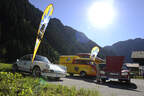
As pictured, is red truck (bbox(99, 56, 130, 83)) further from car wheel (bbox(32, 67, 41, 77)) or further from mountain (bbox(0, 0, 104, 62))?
mountain (bbox(0, 0, 104, 62))

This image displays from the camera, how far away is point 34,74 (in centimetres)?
830

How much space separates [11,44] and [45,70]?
52477 millimetres

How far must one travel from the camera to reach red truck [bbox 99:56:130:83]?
384 inches

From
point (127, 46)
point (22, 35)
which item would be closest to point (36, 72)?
point (22, 35)

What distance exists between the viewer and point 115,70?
9.96 m

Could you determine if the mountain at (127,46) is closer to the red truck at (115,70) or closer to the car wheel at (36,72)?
the red truck at (115,70)

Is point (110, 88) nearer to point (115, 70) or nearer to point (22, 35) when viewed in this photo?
point (115, 70)

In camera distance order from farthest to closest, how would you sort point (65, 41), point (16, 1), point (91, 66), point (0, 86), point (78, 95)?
point (65, 41), point (16, 1), point (91, 66), point (78, 95), point (0, 86)

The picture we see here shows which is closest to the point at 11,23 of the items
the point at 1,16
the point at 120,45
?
the point at 1,16

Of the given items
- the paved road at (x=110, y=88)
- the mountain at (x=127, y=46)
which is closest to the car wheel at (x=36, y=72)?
the paved road at (x=110, y=88)

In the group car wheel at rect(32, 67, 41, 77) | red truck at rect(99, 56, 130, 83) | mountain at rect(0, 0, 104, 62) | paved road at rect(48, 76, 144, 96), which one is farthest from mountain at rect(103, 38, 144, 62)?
car wheel at rect(32, 67, 41, 77)

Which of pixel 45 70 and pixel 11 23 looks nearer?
pixel 45 70

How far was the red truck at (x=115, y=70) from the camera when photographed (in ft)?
32.0

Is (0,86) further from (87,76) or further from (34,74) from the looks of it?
(87,76)
